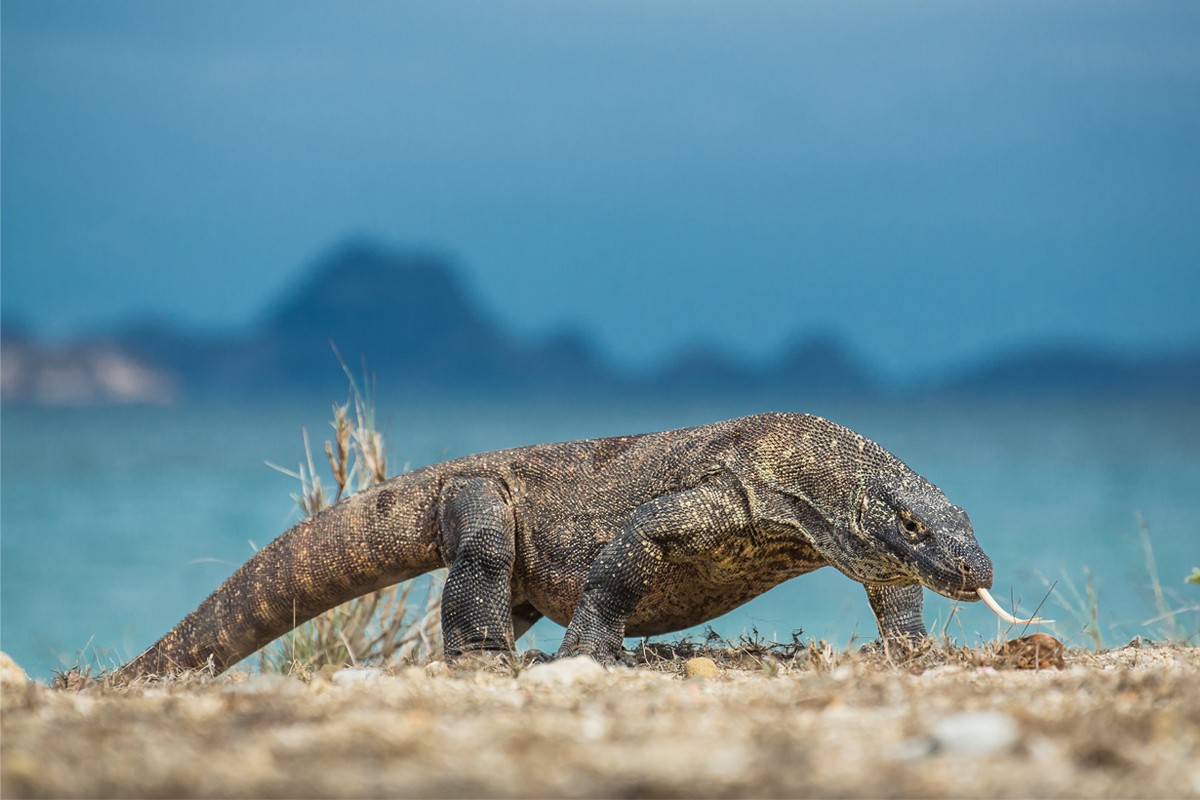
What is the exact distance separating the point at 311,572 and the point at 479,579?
3.69 feet

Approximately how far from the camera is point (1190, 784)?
3117 mm

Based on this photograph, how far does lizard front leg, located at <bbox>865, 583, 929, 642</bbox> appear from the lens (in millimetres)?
6914

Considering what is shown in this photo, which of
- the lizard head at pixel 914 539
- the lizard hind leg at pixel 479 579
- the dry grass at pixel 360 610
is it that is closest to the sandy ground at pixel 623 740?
the lizard head at pixel 914 539

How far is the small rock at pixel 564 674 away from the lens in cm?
509

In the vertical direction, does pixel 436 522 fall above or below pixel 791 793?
above

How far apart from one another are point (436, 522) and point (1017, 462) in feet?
120

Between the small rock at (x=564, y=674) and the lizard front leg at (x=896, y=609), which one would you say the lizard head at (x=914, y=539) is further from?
the small rock at (x=564, y=674)

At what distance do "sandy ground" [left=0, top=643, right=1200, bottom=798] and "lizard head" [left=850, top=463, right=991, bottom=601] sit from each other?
1.16 m

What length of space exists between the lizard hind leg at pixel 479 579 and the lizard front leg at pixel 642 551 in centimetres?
61

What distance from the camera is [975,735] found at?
3.19 metres

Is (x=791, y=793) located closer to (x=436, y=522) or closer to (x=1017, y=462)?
(x=436, y=522)

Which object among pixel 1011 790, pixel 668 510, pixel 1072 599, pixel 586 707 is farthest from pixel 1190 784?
pixel 1072 599

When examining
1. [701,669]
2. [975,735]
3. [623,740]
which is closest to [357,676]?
[701,669]

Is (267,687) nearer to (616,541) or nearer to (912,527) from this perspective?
(616,541)
